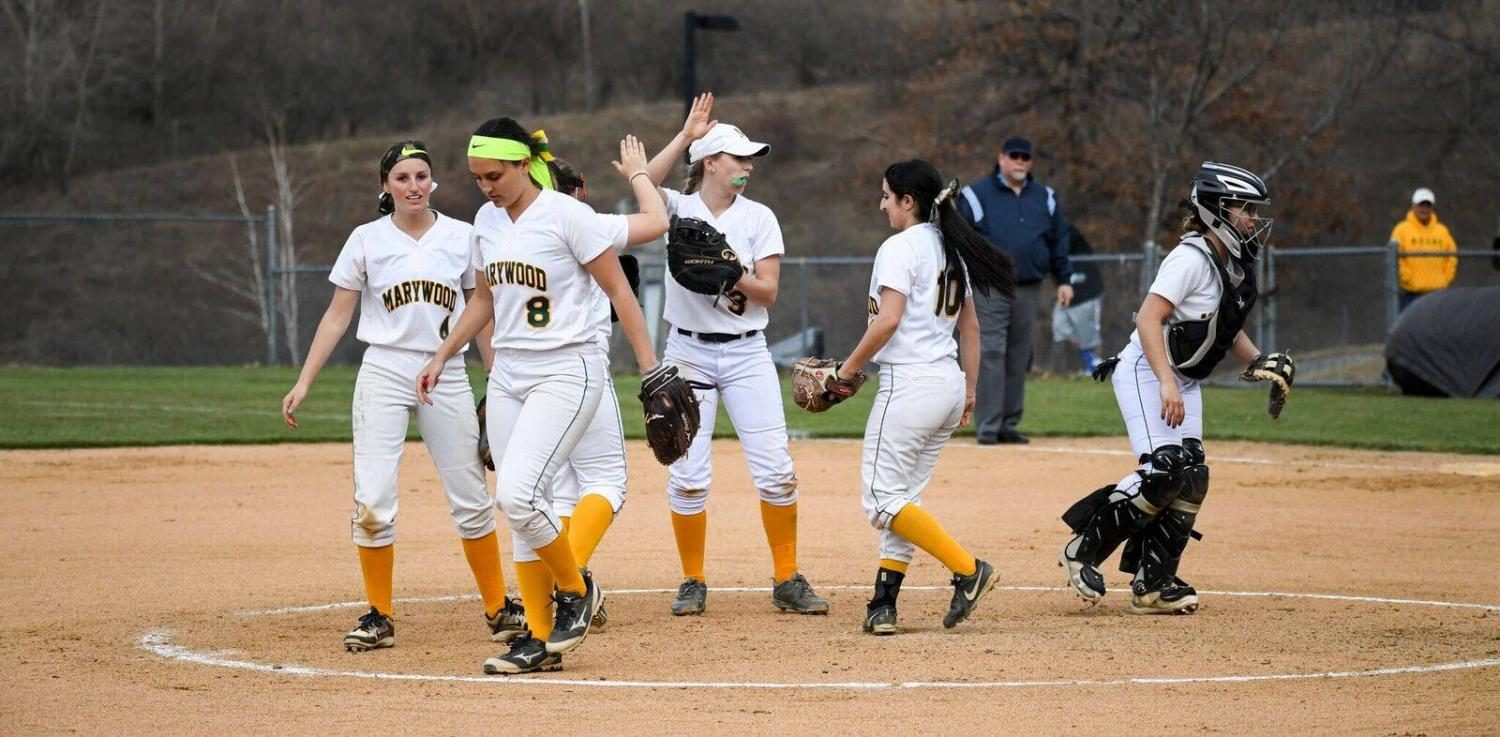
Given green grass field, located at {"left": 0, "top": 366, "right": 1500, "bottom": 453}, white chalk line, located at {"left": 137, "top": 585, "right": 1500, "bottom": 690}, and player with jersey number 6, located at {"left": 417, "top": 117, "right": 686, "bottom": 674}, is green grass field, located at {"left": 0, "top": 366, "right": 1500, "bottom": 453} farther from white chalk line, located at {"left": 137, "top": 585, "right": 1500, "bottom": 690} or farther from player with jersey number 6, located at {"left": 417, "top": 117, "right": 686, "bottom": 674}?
player with jersey number 6, located at {"left": 417, "top": 117, "right": 686, "bottom": 674}

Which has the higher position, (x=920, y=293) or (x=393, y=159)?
(x=393, y=159)

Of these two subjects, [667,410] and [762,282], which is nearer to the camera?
[667,410]

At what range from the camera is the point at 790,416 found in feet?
58.3

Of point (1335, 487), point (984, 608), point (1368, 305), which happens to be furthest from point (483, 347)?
point (1368, 305)

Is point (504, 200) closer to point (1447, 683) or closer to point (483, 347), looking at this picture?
point (483, 347)

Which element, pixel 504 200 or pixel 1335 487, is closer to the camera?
pixel 504 200

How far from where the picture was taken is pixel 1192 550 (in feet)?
31.6

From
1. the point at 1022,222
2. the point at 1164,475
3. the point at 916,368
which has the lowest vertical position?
the point at 1164,475

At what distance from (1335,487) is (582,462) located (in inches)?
281

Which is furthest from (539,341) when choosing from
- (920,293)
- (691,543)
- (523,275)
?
(691,543)

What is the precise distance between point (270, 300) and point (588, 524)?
19118 millimetres

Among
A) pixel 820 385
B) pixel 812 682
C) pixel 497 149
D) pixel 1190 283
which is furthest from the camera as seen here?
pixel 1190 283

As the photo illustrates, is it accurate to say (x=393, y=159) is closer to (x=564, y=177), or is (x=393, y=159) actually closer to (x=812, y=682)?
(x=564, y=177)

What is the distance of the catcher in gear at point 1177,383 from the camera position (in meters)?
7.46
